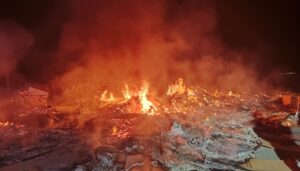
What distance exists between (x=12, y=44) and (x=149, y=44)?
4.88 metres

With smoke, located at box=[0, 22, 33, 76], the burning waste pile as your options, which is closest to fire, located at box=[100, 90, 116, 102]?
the burning waste pile

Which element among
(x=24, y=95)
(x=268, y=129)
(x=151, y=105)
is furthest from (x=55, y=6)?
(x=268, y=129)

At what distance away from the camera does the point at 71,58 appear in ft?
43.9

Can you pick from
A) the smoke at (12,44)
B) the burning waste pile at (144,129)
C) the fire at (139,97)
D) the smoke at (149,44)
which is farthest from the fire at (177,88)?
the smoke at (12,44)

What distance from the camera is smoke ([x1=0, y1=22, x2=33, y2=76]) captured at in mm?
13078

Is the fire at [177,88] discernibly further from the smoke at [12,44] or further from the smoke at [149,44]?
the smoke at [12,44]

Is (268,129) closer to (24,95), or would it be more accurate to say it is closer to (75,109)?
(75,109)

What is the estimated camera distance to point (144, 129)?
880cm

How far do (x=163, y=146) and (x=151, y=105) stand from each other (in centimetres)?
322

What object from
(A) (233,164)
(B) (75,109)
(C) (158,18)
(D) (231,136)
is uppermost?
(C) (158,18)

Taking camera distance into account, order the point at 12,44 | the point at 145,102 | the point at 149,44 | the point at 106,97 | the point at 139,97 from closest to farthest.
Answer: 1. the point at 145,102
2. the point at 139,97
3. the point at 106,97
4. the point at 12,44
5. the point at 149,44

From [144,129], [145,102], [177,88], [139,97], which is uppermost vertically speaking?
[177,88]

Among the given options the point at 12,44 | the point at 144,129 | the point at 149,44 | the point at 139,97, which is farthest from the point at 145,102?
the point at 12,44

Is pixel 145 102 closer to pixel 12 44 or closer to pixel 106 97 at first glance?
pixel 106 97
